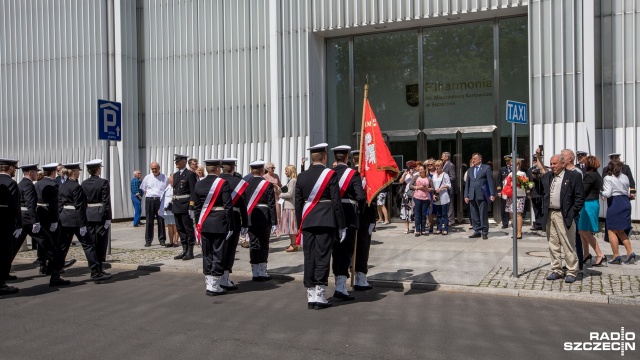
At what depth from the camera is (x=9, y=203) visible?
8516mm

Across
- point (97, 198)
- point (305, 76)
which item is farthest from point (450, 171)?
point (97, 198)

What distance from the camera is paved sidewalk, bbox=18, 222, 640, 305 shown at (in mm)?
7879

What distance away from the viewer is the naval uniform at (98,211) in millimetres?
9633

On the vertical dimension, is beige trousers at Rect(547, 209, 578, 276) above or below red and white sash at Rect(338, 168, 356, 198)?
below

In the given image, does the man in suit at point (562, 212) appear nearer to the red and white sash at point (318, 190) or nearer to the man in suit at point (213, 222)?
the red and white sash at point (318, 190)

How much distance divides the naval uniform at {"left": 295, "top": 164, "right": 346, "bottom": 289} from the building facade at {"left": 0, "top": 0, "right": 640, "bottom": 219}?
6.59 m

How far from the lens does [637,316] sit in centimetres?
660

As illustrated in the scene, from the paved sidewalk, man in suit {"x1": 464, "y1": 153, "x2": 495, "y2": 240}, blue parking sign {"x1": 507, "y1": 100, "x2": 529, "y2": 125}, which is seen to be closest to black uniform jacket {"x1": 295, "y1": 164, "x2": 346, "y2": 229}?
the paved sidewalk

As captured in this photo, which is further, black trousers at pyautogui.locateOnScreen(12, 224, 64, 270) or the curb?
black trousers at pyautogui.locateOnScreen(12, 224, 64, 270)

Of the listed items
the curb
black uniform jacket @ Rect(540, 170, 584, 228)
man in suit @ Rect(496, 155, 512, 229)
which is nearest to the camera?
the curb

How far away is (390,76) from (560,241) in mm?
9698

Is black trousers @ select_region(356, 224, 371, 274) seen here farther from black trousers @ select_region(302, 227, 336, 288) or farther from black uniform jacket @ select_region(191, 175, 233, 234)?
black uniform jacket @ select_region(191, 175, 233, 234)

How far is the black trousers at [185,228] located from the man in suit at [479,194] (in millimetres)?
5894

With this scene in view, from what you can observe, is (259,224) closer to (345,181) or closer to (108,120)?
(345,181)
